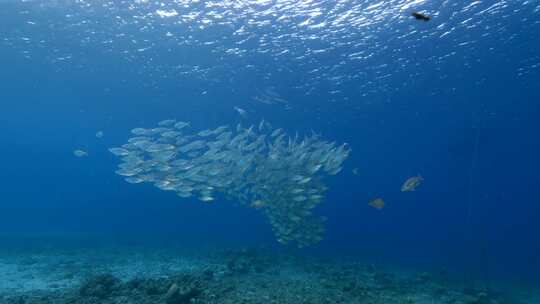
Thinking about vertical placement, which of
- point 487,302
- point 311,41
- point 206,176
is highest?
point 311,41

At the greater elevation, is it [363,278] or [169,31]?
[169,31]

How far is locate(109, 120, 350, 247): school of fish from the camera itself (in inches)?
521

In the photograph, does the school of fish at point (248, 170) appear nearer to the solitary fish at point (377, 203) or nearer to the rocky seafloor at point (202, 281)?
the solitary fish at point (377, 203)

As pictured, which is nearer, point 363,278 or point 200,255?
point 363,278

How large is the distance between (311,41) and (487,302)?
13789mm

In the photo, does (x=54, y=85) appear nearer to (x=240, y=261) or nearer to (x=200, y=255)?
(x=200, y=255)

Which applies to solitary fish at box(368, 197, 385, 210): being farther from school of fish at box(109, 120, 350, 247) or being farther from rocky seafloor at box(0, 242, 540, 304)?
rocky seafloor at box(0, 242, 540, 304)

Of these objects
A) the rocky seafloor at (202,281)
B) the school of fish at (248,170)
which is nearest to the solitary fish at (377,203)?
the school of fish at (248,170)

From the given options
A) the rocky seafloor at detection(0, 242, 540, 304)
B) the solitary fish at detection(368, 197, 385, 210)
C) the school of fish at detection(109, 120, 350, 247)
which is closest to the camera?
the rocky seafloor at detection(0, 242, 540, 304)

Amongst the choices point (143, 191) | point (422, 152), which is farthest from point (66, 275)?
point (143, 191)

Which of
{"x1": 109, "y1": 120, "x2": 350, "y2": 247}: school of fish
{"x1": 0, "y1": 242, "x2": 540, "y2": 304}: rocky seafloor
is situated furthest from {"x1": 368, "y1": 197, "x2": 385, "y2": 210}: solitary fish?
{"x1": 0, "y1": 242, "x2": 540, "y2": 304}: rocky seafloor

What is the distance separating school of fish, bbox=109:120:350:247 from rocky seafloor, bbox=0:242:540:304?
7.95ft

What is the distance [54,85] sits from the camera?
3172 cm

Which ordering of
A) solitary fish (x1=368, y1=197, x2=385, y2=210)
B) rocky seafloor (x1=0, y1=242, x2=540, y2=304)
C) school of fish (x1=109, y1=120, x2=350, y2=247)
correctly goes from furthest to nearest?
school of fish (x1=109, y1=120, x2=350, y2=247), solitary fish (x1=368, y1=197, x2=385, y2=210), rocky seafloor (x1=0, y1=242, x2=540, y2=304)
